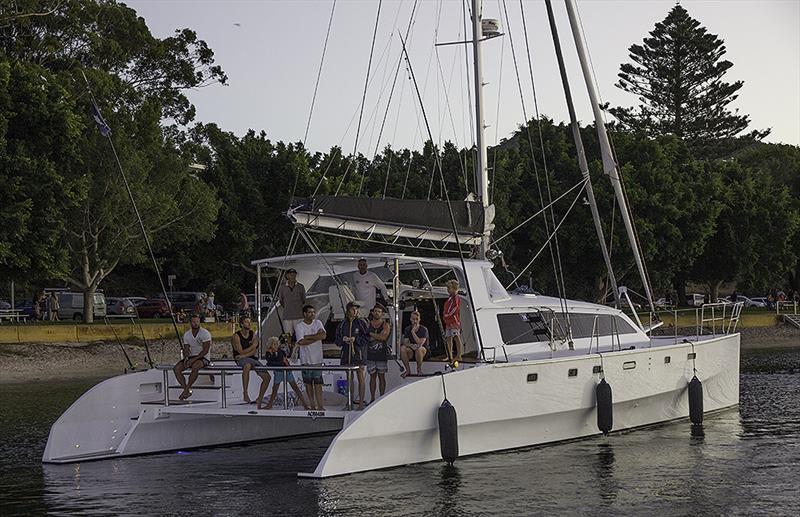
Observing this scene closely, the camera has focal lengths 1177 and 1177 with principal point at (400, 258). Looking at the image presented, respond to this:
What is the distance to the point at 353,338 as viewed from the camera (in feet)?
54.6

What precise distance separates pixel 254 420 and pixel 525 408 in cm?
473

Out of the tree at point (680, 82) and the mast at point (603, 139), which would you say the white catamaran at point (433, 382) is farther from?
the tree at point (680, 82)

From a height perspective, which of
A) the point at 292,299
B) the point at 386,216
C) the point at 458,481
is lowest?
the point at 458,481

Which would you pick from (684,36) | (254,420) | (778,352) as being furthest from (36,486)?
(684,36)

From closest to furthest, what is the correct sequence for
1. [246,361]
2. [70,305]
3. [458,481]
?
[458,481] < [246,361] < [70,305]

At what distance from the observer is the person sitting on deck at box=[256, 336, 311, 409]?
53.5 feet

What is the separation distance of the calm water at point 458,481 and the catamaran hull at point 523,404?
23 cm

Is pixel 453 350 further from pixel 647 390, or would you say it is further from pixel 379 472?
pixel 647 390

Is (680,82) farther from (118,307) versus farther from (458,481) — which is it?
(458,481)

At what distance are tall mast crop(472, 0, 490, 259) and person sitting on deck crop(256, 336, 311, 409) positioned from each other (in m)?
4.24

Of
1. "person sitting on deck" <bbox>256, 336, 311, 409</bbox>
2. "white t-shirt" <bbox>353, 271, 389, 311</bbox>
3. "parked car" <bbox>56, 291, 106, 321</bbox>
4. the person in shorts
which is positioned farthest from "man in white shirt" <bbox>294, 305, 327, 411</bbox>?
"parked car" <bbox>56, 291, 106, 321</bbox>

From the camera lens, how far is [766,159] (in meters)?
92.1

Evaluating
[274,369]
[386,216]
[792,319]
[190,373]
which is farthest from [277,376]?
[792,319]

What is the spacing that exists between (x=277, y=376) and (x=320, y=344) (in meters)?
0.81
